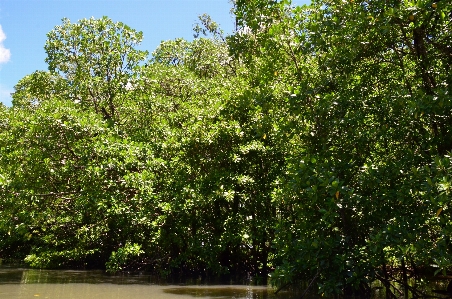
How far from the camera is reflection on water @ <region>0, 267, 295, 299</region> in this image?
9.92 m

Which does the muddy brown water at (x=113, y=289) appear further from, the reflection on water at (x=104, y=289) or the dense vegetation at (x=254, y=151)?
the dense vegetation at (x=254, y=151)

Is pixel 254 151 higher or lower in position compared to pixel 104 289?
higher

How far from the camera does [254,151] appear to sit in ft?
44.3

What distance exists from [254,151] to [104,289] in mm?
5536

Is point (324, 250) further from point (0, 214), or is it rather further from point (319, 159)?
point (0, 214)

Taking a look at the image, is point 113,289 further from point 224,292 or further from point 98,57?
point 98,57

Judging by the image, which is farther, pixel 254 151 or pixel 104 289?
pixel 254 151

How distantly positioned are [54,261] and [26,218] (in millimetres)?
2111

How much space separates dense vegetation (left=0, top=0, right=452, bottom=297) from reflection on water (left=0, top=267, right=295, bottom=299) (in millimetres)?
828

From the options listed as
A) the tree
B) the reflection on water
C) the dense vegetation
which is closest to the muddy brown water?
the reflection on water

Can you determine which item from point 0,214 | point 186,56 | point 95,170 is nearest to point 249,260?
point 95,170

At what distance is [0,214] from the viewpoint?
13945 millimetres

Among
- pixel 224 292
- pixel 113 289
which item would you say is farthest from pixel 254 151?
pixel 113 289

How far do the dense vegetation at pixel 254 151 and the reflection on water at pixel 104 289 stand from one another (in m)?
0.83
